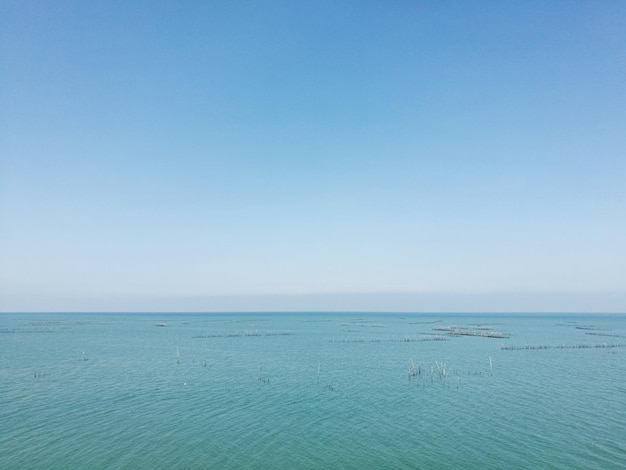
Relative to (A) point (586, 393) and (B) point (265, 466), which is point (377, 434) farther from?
(A) point (586, 393)

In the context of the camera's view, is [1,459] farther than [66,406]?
No

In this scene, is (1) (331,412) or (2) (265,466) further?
(1) (331,412)

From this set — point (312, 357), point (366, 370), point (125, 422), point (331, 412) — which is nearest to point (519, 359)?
point (366, 370)

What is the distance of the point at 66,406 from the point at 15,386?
12.3 m

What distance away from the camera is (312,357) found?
62.6 m

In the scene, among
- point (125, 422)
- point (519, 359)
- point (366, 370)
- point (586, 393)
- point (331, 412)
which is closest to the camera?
point (125, 422)

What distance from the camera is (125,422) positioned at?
28.5 m

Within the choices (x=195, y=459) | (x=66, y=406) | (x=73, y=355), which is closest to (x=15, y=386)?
(x=66, y=406)

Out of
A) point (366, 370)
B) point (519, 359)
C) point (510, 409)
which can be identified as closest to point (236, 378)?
point (366, 370)

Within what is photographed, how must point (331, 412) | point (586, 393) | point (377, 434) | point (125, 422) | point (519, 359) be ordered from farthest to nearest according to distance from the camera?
point (519, 359), point (586, 393), point (331, 412), point (125, 422), point (377, 434)

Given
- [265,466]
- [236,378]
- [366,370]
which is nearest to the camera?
[265,466]

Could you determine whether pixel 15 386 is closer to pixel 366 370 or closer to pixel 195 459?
pixel 195 459

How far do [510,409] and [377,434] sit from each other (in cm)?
1306

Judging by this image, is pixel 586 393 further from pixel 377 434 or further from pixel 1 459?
pixel 1 459
